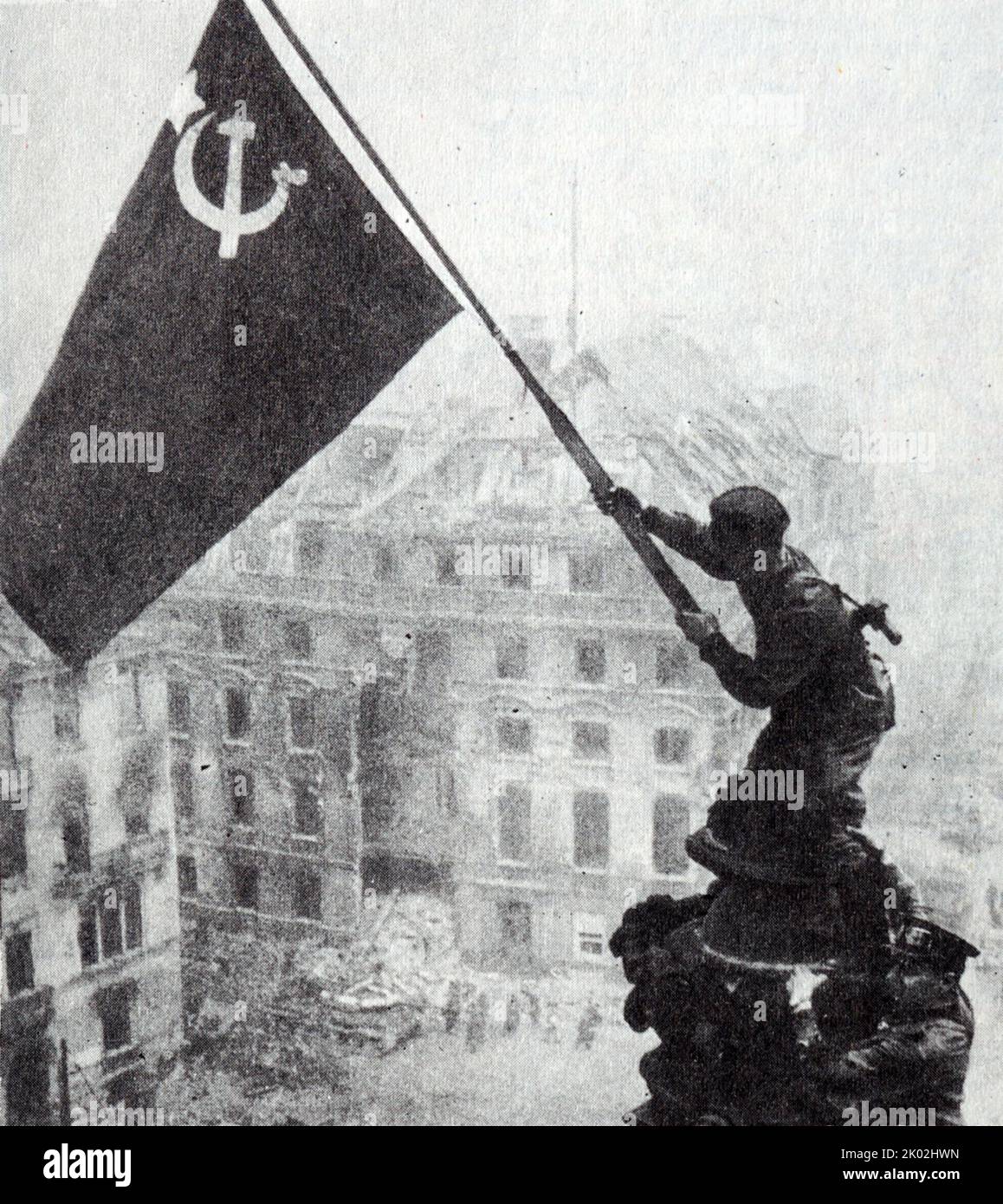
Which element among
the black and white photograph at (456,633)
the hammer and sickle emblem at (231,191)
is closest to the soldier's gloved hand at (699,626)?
the black and white photograph at (456,633)

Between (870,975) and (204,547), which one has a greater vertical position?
(204,547)

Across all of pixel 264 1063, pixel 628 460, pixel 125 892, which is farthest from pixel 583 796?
pixel 125 892

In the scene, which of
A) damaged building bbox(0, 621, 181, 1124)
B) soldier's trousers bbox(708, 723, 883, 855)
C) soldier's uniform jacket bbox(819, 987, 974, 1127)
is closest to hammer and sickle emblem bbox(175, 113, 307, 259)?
damaged building bbox(0, 621, 181, 1124)

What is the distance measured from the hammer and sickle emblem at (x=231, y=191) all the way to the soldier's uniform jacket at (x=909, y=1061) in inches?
144

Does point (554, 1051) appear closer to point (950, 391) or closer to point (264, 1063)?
point (264, 1063)

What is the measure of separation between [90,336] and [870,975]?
3756 mm

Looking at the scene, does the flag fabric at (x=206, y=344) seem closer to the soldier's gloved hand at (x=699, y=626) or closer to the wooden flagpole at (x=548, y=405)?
the wooden flagpole at (x=548, y=405)

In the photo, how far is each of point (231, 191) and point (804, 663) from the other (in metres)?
2.78

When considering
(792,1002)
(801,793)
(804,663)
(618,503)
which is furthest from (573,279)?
(792,1002)

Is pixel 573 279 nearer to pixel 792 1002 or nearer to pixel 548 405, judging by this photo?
pixel 548 405

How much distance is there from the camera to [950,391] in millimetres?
4867

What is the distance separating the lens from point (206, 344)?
4770mm

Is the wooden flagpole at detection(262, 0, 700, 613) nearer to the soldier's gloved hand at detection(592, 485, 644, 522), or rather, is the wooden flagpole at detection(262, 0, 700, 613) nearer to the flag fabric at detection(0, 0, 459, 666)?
the soldier's gloved hand at detection(592, 485, 644, 522)
